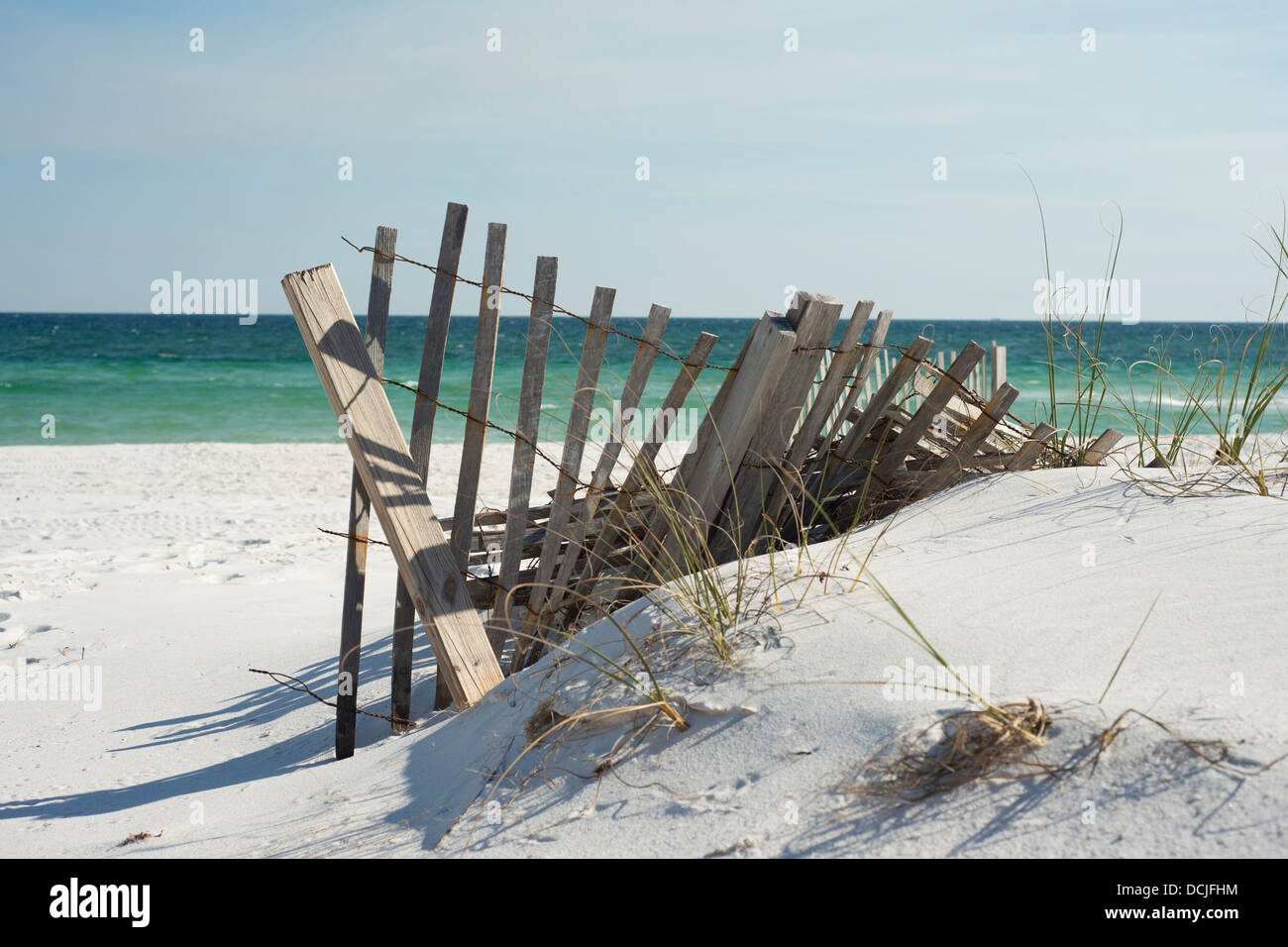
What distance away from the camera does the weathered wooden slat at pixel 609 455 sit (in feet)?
9.71

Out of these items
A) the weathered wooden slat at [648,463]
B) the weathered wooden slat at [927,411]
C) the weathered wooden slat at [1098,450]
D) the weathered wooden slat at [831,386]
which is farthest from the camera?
the weathered wooden slat at [1098,450]

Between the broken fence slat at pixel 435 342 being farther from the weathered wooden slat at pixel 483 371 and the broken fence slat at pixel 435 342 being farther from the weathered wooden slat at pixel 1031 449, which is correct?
the weathered wooden slat at pixel 1031 449

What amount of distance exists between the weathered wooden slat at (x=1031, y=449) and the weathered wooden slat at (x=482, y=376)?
6.78ft

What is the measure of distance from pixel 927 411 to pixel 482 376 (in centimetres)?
171

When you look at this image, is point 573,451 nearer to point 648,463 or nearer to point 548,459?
point 548,459

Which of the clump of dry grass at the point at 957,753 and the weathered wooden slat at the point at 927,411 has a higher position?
the weathered wooden slat at the point at 927,411

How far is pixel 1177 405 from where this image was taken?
19812 millimetres

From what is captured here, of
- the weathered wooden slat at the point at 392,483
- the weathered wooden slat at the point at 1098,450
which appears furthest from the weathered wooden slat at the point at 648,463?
the weathered wooden slat at the point at 1098,450

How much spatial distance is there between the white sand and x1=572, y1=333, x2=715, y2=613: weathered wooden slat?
63 cm

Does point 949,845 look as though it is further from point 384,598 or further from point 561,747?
point 384,598

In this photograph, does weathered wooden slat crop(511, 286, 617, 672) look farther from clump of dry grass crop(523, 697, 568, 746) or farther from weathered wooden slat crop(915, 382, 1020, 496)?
weathered wooden slat crop(915, 382, 1020, 496)

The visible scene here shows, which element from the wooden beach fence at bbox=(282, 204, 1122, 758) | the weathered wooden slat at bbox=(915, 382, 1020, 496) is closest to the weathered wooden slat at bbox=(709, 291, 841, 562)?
the wooden beach fence at bbox=(282, 204, 1122, 758)

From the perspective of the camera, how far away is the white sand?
1681 millimetres
